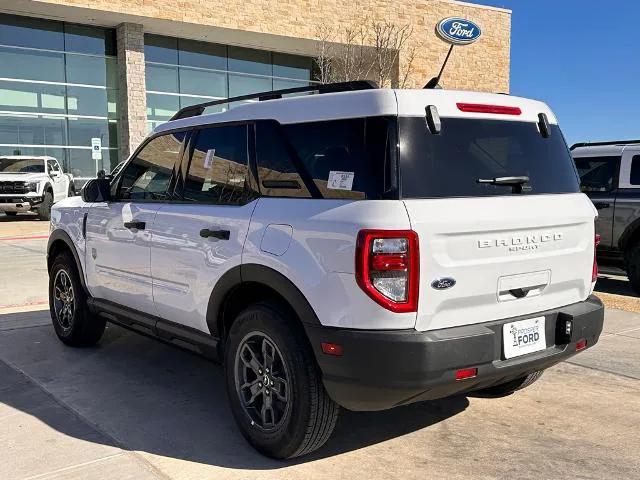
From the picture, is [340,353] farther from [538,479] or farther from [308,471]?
[538,479]

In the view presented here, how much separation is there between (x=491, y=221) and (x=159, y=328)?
2320 mm

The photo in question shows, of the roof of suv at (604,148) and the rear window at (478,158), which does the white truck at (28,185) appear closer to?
the roof of suv at (604,148)

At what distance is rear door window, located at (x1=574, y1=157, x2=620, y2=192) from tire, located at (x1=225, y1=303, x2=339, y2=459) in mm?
6335

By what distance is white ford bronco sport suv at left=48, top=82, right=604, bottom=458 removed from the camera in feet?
9.41

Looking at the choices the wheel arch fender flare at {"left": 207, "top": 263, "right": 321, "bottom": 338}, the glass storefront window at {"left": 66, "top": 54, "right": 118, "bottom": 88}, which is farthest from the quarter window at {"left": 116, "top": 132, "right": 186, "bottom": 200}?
the glass storefront window at {"left": 66, "top": 54, "right": 118, "bottom": 88}

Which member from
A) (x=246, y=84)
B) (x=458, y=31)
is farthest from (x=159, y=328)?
(x=458, y=31)

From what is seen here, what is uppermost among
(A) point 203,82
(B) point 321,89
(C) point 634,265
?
(A) point 203,82

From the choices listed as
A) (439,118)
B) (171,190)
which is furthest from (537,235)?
(171,190)

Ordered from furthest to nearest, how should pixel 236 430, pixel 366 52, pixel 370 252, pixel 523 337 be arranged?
pixel 366 52
pixel 236 430
pixel 523 337
pixel 370 252

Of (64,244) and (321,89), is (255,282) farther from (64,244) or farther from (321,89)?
(64,244)

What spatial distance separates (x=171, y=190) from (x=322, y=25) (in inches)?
946

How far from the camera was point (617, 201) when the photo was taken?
27.2ft

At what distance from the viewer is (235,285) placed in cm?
350

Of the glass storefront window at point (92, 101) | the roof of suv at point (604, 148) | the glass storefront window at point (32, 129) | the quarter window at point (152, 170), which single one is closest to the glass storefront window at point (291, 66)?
the glass storefront window at point (92, 101)
